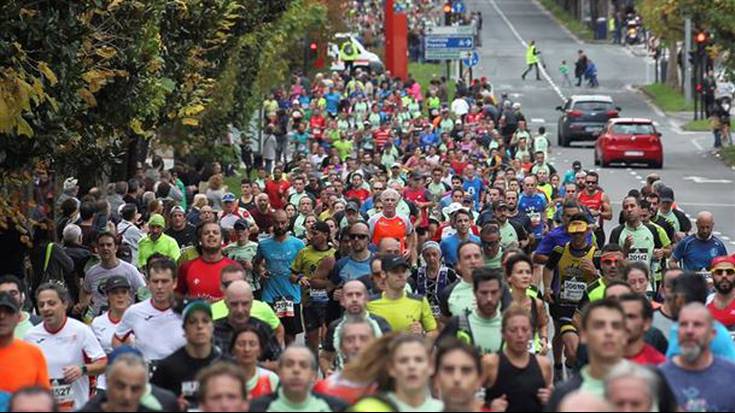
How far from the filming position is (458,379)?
10.8 metres

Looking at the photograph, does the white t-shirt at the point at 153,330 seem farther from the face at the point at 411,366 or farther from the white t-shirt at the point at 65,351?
the face at the point at 411,366

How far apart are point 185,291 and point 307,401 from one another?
6624 mm

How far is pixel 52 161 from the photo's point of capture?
22.4 meters

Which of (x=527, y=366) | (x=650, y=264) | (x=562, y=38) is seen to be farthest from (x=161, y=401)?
(x=562, y=38)

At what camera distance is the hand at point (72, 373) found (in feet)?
47.6

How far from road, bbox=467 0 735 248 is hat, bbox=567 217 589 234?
12092 millimetres

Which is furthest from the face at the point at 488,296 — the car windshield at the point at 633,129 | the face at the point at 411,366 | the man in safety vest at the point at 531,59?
the man in safety vest at the point at 531,59

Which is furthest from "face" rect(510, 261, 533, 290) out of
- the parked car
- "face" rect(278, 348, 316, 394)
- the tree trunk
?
the tree trunk

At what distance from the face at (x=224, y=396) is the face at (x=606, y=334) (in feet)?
6.09

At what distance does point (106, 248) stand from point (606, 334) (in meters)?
7.88

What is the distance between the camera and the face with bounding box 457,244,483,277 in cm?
1588

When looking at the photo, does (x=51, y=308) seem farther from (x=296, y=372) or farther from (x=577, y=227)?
(x=577, y=227)

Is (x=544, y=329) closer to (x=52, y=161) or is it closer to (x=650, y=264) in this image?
(x=650, y=264)

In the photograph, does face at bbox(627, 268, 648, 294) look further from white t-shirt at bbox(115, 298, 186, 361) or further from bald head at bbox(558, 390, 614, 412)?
bald head at bbox(558, 390, 614, 412)
